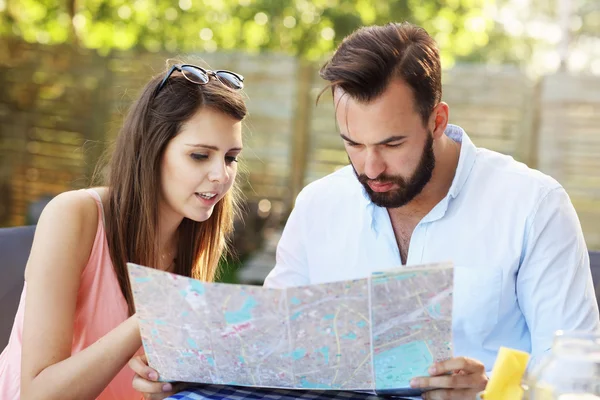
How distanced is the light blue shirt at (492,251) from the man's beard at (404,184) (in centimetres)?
8

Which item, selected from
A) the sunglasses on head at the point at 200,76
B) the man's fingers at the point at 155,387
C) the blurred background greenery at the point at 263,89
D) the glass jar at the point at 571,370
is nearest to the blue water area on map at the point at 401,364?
the glass jar at the point at 571,370

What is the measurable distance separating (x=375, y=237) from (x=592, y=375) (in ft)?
3.28

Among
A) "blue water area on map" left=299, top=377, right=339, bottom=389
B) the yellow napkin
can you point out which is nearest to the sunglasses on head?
"blue water area on map" left=299, top=377, right=339, bottom=389

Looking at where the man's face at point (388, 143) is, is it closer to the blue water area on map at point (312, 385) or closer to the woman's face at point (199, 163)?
the woman's face at point (199, 163)

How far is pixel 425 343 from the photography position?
1265 mm

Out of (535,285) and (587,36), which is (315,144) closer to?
(535,285)

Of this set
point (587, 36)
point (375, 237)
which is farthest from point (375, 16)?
point (375, 237)

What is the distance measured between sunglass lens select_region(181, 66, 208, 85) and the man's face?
1.04 feet

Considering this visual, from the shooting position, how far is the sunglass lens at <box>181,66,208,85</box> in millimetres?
1908

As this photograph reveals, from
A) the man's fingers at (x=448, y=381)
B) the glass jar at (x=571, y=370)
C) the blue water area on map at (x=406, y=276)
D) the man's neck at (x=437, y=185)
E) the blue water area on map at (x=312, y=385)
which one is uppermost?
the man's neck at (x=437, y=185)

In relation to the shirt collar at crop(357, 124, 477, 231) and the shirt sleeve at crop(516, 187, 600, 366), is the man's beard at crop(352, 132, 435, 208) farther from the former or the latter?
the shirt sleeve at crop(516, 187, 600, 366)

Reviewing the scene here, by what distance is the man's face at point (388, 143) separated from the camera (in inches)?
71.4

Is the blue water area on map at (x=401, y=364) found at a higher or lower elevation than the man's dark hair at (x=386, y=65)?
lower

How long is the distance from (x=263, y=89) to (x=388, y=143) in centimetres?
512
